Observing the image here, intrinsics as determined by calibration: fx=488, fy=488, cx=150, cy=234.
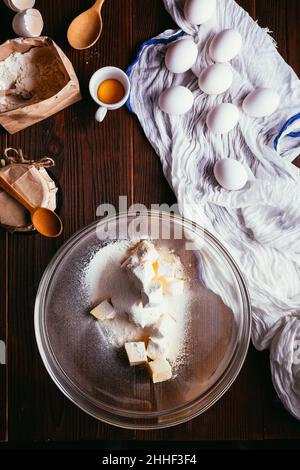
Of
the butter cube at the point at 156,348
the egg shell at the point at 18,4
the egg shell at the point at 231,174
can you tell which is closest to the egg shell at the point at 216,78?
the egg shell at the point at 231,174

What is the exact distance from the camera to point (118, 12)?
95cm

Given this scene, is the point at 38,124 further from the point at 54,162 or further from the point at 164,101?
the point at 164,101

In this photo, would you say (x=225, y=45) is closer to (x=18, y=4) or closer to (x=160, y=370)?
(x=18, y=4)

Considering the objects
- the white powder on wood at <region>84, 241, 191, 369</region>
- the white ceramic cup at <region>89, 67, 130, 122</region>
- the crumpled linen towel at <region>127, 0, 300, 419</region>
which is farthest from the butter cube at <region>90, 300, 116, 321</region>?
the white ceramic cup at <region>89, 67, 130, 122</region>

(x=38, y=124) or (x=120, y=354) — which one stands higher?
(x=38, y=124)

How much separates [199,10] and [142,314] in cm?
56

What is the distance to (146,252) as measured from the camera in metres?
0.85

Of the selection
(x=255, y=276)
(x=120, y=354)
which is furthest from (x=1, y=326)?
(x=255, y=276)

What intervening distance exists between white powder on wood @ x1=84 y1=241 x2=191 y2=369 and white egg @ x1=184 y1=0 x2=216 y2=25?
0.43 meters

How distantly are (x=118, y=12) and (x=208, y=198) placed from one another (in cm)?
40

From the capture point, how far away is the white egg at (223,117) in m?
0.89

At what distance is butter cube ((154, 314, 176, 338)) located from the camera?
847 millimetres

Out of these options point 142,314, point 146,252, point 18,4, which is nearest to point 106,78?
point 18,4
